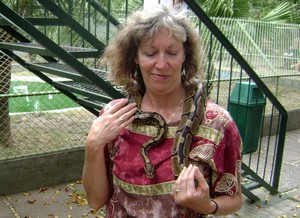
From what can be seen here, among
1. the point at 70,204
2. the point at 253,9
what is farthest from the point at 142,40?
the point at 253,9

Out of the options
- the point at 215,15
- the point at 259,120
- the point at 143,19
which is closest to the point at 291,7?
the point at 215,15

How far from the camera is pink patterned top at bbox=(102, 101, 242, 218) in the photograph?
6.22 ft

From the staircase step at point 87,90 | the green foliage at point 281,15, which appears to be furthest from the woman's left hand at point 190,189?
the green foliage at point 281,15

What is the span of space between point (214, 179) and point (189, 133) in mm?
269

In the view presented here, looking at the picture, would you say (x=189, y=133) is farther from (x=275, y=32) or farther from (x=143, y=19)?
(x=275, y=32)

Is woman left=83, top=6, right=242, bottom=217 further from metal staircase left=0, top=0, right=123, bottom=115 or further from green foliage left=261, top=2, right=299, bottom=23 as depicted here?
green foliage left=261, top=2, right=299, bottom=23

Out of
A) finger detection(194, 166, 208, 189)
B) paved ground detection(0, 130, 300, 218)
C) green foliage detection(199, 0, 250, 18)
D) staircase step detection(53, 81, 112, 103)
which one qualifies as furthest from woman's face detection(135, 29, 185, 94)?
green foliage detection(199, 0, 250, 18)

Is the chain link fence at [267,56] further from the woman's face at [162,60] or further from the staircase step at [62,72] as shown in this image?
the woman's face at [162,60]

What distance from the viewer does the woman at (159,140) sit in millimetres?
1891

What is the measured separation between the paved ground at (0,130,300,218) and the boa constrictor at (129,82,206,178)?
2707 millimetres

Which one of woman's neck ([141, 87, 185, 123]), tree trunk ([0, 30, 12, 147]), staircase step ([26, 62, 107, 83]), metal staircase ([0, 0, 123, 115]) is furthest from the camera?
tree trunk ([0, 30, 12, 147])

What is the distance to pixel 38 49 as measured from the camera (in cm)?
330

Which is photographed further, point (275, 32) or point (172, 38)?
point (275, 32)

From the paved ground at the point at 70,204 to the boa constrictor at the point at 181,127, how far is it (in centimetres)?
271
